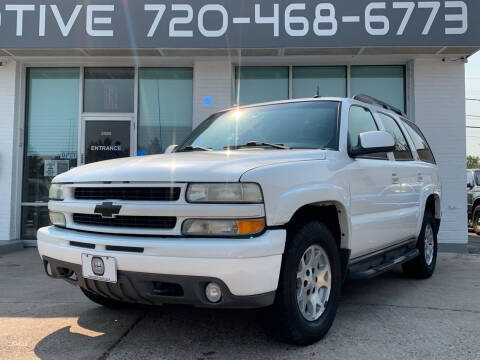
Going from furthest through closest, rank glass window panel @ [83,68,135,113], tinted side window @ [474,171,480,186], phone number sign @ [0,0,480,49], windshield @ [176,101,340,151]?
tinted side window @ [474,171,480,186] < glass window panel @ [83,68,135,113] < phone number sign @ [0,0,480,49] < windshield @ [176,101,340,151]

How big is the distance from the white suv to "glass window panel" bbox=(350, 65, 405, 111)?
15.0 ft

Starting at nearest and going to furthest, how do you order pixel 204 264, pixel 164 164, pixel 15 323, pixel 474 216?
pixel 204 264 < pixel 164 164 < pixel 15 323 < pixel 474 216

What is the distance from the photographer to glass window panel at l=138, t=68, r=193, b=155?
8.30 metres

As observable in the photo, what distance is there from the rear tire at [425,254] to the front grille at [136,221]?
3.52 m

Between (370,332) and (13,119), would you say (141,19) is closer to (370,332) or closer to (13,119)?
(13,119)

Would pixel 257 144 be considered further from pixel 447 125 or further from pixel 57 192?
pixel 447 125

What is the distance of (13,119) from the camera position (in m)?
8.09

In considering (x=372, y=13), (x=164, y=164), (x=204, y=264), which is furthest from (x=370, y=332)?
(x=372, y=13)

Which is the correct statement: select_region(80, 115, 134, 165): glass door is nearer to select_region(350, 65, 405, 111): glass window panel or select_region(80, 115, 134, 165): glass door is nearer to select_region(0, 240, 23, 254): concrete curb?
select_region(0, 240, 23, 254): concrete curb

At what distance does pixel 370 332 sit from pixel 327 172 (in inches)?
51.0

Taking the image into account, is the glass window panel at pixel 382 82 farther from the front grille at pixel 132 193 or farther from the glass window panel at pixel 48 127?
A: the front grille at pixel 132 193

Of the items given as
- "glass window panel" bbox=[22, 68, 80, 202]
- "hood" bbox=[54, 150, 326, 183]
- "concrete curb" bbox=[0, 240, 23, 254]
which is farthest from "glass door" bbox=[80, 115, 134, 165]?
"hood" bbox=[54, 150, 326, 183]

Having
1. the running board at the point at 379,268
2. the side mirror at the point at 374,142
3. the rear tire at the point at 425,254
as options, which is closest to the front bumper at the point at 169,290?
the running board at the point at 379,268

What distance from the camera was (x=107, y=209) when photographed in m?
2.76
